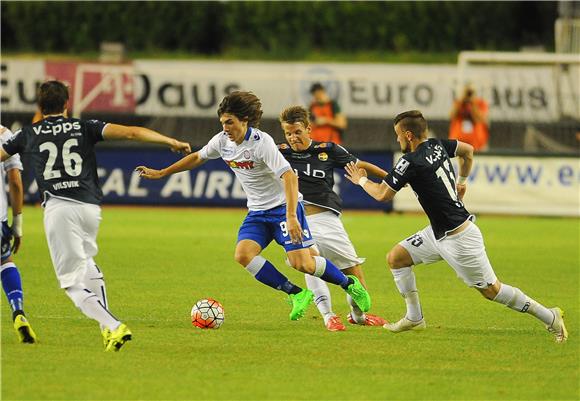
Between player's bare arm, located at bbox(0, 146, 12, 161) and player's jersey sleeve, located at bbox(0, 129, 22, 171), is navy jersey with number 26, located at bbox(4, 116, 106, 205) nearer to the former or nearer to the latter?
player's bare arm, located at bbox(0, 146, 12, 161)

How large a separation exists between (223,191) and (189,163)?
11.2m

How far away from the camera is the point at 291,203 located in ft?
29.0

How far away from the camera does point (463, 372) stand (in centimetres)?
790

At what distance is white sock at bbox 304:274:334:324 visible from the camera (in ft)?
31.8

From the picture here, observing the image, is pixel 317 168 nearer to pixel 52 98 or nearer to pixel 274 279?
pixel 274 279

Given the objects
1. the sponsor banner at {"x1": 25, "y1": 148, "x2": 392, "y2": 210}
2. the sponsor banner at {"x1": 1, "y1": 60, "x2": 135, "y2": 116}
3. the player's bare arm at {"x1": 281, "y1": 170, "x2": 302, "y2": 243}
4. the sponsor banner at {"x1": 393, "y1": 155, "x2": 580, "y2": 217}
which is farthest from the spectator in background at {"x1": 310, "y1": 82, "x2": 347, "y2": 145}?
the player's bare arm at {"x1": 281, "y1": 170, "x2": 302, "y2": 243}

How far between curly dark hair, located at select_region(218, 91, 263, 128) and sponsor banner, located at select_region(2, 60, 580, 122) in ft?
53.1

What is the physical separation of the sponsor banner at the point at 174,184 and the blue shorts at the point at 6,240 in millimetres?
11558

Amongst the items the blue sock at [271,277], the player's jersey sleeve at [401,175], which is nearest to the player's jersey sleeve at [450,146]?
the player's jersey sleeve at [401,175]

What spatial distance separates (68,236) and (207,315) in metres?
1.79

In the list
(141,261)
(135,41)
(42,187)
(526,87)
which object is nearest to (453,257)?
(42,187)

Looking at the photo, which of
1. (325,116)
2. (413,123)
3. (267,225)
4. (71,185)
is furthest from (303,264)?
(325,116)

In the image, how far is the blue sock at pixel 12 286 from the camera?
349 inches

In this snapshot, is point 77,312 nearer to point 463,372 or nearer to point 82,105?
point 463,372
